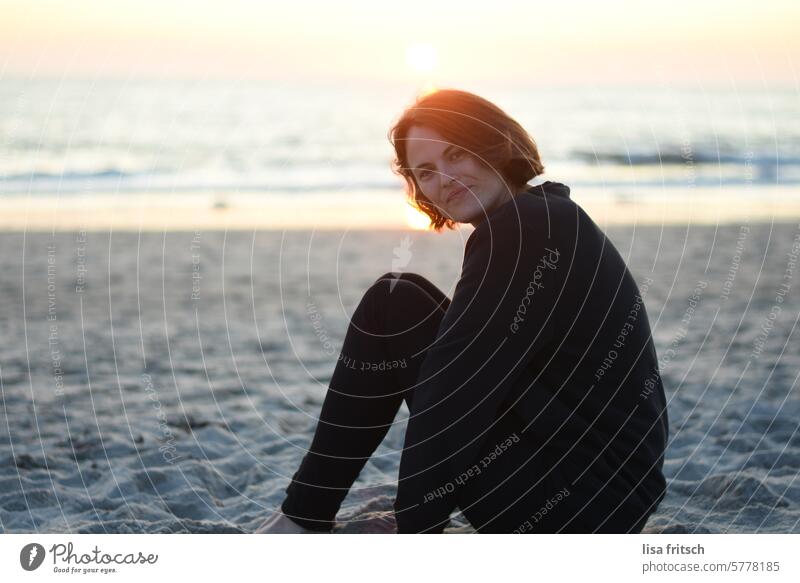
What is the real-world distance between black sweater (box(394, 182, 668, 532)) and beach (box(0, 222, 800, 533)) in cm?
51

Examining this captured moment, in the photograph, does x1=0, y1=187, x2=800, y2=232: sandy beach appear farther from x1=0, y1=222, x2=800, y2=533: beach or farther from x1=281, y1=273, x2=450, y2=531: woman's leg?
x1=281, y1=273, x2=450, y2=531: woman's leg

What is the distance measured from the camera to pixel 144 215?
7.00 m

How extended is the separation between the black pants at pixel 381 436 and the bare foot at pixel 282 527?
0.01 meters

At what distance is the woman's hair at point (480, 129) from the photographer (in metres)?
1.90

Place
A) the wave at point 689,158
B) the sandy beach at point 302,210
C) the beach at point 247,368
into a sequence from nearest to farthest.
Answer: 1. the beach at point 247,368
2. the sandy beach at point 302,210
3. the wave at point 689,158

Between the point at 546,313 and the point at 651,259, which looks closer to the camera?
the point at 546,313

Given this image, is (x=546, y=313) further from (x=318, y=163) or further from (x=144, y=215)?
(x=318, y=163)

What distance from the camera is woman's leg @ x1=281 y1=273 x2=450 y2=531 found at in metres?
1.94

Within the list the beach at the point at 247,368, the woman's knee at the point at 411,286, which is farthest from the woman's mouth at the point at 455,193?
the beach at the point at 247,368

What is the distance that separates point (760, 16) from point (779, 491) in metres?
1.28

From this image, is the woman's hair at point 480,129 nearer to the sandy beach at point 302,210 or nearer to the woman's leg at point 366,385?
the woman's leg at point 366,385

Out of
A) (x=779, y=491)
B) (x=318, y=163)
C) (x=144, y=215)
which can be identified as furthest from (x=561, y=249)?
(x=318, y=163)

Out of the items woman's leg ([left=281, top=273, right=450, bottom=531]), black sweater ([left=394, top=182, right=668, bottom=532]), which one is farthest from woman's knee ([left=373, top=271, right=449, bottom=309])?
black sweater ([left=394, top=182, right=668, bottom=532])

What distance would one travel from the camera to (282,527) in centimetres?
208
